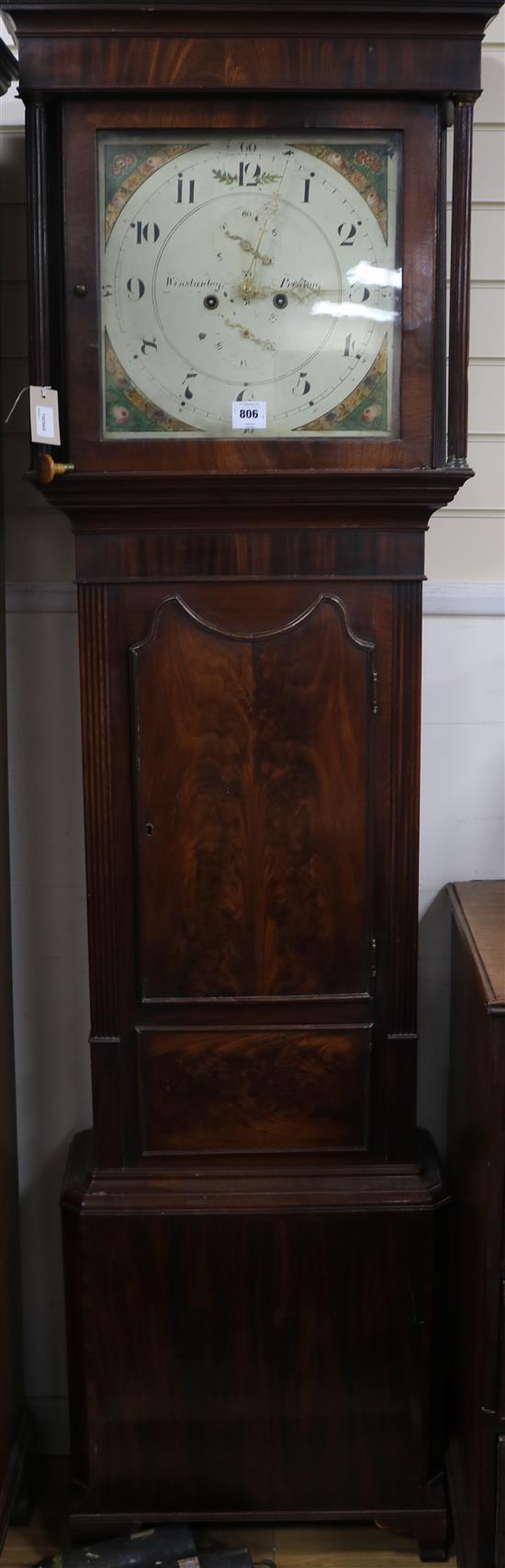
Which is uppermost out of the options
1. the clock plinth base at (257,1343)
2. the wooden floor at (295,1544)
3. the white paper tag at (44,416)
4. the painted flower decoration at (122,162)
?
the painted flower decoration at (122,162)

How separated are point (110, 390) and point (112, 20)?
439 millimetres

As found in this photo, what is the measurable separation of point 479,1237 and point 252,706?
0.77m

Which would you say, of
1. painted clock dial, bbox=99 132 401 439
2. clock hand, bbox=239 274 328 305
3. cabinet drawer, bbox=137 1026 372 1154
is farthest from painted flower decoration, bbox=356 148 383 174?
cabinet drawer, bbox=137 1026 372 1154

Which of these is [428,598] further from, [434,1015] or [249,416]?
[434,1015]

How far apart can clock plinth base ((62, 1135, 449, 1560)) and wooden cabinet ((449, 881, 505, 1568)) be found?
0.19ft

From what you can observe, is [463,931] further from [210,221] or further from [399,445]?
[210,221]

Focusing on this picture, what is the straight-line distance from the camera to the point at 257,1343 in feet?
6.46

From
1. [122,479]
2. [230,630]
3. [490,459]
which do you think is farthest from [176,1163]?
[490,459]

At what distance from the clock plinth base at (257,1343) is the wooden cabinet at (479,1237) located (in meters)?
0.06

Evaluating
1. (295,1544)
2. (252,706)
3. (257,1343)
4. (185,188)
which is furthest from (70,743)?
(295,1544)

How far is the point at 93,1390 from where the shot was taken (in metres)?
1.97

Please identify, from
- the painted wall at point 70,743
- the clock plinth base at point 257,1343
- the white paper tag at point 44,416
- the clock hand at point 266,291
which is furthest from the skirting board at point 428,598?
the clock plinth base at point 257,1343

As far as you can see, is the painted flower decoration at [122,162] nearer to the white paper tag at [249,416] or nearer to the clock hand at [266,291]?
the clock hand at [266,291]

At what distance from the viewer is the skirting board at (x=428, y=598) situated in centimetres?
211
